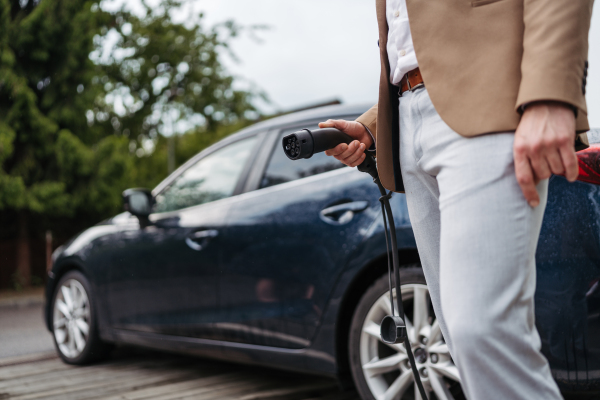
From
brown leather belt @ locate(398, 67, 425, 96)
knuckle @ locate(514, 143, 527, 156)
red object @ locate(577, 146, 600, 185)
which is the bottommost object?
red object @ locate(577, 146, 600, 185)

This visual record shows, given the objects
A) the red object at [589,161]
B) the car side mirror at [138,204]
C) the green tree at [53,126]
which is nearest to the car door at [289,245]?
the car side mirror at [138,204]

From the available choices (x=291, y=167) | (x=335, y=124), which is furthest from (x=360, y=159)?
(x=291, y=167)

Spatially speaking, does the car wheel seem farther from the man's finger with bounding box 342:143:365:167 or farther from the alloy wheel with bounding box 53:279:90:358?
the alloy wheel with bounding box 53:279:90:358

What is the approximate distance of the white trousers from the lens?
1152 millimetres

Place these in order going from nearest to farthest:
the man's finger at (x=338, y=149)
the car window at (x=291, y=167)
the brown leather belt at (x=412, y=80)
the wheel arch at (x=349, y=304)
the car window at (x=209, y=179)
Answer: the brown leather belt at (x=412, y=80) < the man's finger at (x=338, y=149) < the wheel arch at (x=349, y=304) < the car window at (x=291, y=167) < the car window at (x=209, y=179)

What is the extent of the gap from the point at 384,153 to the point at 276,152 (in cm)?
193

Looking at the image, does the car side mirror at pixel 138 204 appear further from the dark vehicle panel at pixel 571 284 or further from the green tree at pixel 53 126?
the green tree at pixel 53 126

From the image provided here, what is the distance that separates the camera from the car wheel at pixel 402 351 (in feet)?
8.41

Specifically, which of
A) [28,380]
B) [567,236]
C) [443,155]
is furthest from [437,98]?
[28,380]

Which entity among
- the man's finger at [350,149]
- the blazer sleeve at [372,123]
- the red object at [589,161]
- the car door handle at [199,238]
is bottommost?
the car door handle at [199,238]

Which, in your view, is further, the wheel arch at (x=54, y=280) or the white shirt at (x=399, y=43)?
the wheel arch at (x=54, y=280)

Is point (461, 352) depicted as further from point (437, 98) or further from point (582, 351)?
point (582, 351)

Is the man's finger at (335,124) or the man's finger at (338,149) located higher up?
the man's finger at (335,124)

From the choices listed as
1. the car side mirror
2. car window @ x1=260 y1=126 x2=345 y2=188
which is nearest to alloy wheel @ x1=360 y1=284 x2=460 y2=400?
car window @ x1=260 y1=126 x2=345 y2=188
